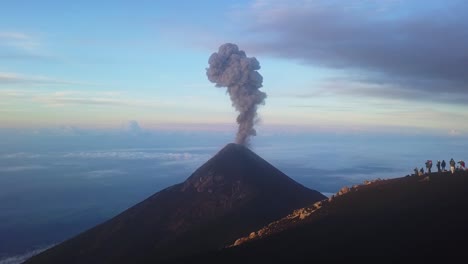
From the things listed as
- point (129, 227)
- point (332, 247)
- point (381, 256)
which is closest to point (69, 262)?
point (129, 227)

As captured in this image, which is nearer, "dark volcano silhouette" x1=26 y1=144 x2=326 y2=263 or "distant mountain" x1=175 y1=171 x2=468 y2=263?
"distant mountain" x1=175 y1=171 x2=468 y2=263

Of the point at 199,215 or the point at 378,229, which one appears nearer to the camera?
the point at 378,229

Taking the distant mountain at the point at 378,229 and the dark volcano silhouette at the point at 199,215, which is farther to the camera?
the dark volcano silhouette at the point at 199,215

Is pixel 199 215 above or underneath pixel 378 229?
underneath

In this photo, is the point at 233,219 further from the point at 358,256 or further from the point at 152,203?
the point at 358,256
